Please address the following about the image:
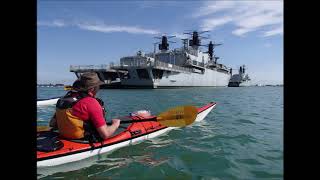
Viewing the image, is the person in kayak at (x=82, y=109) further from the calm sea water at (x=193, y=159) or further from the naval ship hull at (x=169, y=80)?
the naval ship hull at (x=169, y=80)

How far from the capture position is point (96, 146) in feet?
19.9

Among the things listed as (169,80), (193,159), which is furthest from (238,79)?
(193,159)

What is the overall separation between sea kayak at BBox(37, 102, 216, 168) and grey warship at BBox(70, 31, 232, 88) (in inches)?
1597

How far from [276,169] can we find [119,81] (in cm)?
4984

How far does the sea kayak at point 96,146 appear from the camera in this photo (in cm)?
534

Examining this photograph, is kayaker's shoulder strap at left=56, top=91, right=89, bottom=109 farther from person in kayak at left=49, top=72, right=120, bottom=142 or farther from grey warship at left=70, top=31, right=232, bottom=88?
grey warship at left=70, top=31, right=232, bottom=88

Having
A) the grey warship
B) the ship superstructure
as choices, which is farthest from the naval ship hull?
the ship superstructure

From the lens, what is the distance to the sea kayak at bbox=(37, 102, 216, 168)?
534 cm

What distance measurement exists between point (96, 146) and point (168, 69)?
151 feet

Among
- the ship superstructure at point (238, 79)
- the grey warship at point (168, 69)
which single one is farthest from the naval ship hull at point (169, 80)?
the ship superstructure at point (238, 79)
